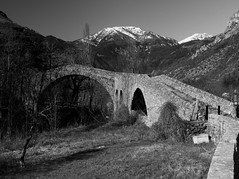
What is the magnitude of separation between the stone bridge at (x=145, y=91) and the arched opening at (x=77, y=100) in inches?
36.8

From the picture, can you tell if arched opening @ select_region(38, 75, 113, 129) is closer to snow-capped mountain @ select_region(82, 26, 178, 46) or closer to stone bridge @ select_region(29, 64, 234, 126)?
stone bridge @ select_region(29, 64, 234, 126)

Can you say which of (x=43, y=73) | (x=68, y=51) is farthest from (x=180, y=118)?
(x=68, y=51)

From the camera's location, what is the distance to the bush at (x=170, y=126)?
9.20m

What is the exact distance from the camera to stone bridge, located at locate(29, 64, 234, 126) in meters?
11.3

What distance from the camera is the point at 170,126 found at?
957 cm

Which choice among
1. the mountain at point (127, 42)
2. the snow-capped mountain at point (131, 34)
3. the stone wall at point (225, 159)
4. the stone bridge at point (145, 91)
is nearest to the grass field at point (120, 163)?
the stone wall at point (225, 159)

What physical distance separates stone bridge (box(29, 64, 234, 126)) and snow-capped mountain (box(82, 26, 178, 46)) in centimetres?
12193

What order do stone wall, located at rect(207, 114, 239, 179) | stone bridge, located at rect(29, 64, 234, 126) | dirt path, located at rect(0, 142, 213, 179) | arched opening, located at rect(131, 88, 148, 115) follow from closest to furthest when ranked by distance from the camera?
stone wall, located at rect(207, 114, 239, 179) < dirt path, located at rect(0, 142, 213, 179) < stone bridge, located at rect(29, 64, 234, 126) < arched opening, located at rect(131, 88, 148, 115)

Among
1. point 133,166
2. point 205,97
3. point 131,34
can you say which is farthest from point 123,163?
point 131,34

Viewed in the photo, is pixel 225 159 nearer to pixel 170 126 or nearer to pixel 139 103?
pixel 170 126

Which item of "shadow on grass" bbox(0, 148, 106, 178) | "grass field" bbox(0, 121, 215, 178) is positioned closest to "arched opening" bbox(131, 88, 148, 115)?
"grass field" bbox(0, 121, 215, 178)

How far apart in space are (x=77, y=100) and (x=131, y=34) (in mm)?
143474

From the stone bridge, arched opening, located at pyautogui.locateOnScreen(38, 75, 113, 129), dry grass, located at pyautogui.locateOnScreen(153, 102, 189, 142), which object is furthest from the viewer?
arched opening, located at pyautogui.locateOnScreen(38, 75, 113, 129)

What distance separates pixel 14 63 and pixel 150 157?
15.6 m
